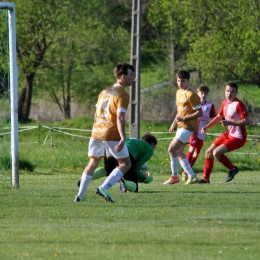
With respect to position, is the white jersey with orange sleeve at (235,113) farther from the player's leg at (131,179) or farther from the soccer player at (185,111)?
the player's leg at (131,179)

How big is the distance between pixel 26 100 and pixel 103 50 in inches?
180

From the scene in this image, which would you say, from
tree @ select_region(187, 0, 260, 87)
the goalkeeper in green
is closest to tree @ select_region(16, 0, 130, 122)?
tree @ select_region(187, 0, 260, 87)

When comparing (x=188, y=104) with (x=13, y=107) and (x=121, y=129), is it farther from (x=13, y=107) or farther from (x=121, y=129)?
(x=121, y=129)

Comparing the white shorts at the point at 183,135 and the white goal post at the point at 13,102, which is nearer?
the white goal post at the point at 13,102

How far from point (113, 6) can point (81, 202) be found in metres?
42.0

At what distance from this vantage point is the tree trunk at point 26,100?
3959 centimetres

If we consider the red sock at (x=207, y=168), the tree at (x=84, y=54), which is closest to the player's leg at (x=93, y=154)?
the red sock at (x=207, y=168)

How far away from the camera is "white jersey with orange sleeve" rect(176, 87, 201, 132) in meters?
14.0

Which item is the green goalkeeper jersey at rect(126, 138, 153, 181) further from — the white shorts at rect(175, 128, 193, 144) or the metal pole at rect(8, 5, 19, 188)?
the metal pole at rect(8, 5, 19, 188)

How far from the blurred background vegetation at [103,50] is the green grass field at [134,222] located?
1598 cm

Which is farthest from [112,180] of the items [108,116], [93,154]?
[108,116]

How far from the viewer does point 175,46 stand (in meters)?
50.6

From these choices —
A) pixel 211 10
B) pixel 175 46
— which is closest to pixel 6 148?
pixel 211 10

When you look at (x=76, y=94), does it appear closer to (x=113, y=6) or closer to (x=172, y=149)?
(x=113, y=6)
